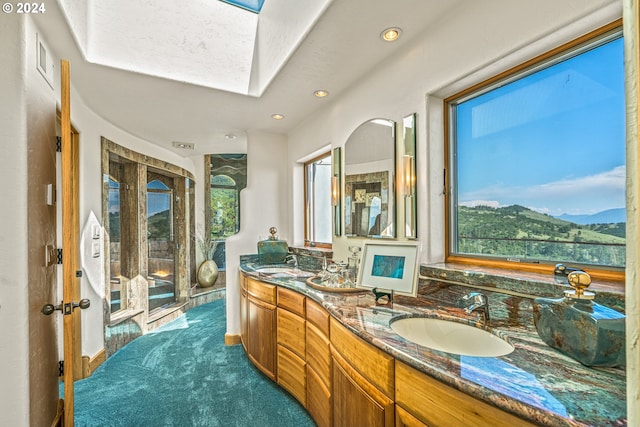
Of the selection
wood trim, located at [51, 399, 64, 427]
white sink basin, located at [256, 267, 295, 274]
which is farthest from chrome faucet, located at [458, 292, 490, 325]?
wood trim, located at [51, 399, 64, 427]

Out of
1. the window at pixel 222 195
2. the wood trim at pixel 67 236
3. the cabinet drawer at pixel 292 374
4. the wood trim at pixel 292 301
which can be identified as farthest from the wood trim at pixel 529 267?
the window at pixel 222 195

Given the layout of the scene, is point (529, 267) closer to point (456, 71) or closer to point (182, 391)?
point (456, 71)

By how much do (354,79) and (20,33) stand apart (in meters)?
1.90

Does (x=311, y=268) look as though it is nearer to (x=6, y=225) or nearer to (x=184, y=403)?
(x=184, y=403)

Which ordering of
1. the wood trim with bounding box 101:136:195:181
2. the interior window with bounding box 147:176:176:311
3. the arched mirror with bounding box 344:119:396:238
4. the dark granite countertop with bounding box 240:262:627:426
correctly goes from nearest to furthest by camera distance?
the dark granite countertop with bounding box 240:262:627:426
the arched mirror with bounding box 344:119:396:238
the wood trim with bounding box 101:136:195:181
the interior window with bounding box 147:176:176:311

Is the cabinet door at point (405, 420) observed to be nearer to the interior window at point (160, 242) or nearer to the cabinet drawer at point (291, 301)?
the cabinet drawer at point (291, 301)

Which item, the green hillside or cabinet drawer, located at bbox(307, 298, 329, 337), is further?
cabinet drawer, located at bbox(307, 298, 329, 337)

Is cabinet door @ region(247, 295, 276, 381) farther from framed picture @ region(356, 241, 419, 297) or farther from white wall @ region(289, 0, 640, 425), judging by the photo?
framed picture @ region(356, 241, 419, 297)

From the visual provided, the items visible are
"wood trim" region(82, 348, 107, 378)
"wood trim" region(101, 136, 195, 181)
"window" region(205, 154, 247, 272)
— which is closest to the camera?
"wood trim" region(82, 348, 107, 378)

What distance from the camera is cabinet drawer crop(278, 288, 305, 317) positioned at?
6.61 ft

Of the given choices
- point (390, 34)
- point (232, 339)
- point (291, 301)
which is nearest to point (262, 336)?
point (291, 301)

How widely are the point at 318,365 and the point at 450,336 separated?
0.82 metres

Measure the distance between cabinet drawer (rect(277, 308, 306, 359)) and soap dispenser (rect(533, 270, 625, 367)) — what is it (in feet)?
4.48

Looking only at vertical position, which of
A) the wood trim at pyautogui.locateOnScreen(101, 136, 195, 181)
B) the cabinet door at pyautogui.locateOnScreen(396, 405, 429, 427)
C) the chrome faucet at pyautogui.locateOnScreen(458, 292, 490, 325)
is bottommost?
the cabinet door at pyautogui.locateOnScreen(396, 405, 429, 427)
